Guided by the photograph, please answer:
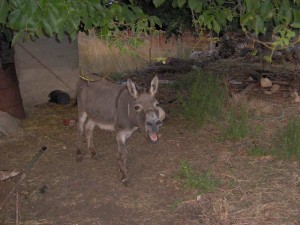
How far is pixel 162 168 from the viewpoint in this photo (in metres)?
5.81

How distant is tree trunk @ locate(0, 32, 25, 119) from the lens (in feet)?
26.3

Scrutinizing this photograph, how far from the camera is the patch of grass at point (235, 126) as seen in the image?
21.8 ft

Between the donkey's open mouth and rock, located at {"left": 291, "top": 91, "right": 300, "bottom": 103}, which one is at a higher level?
the donkey's open mouth

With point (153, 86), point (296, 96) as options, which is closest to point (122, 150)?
point (153, 86)

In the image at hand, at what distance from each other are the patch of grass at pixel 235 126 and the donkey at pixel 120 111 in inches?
69.0

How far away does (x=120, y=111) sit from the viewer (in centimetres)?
541

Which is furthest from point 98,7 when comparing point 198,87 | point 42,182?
point 198,87

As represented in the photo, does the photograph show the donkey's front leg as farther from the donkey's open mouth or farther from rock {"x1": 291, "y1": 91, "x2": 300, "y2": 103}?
rock {"x1": 291, "y1": 91, "x2": 300, "y2": 103}

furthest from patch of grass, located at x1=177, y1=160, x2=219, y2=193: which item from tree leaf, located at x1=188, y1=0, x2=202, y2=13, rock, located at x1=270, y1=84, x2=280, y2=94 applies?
rock, located at x1=270, y1=84, x2=280, y2=94

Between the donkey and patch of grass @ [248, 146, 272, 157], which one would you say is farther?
patch of grass @ [248, 146, 272, 157]

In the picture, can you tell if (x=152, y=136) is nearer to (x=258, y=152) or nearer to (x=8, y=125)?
(x=258, y=152)

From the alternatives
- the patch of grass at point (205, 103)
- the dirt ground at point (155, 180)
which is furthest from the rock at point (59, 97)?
the patch of grass at point (205, 103)

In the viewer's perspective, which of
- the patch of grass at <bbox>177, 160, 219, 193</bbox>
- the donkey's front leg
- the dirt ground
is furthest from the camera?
the donkey's front leg

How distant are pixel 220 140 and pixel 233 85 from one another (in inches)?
162
